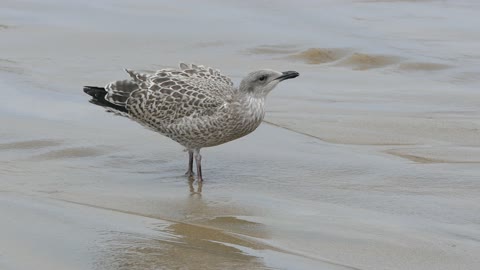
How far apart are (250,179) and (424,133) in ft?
6.06

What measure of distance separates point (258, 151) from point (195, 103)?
787 millimetres

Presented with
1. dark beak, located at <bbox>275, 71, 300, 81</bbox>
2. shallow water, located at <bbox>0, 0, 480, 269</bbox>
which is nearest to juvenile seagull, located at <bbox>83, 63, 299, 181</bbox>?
dark beak, located at <bbox>275, 71, 300, 81</bbox>

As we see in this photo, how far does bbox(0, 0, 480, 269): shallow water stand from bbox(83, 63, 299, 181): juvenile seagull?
0.93 feet

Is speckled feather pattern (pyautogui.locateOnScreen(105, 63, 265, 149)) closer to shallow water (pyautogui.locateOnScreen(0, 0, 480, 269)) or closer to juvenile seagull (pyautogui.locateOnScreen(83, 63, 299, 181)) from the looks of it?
juvenile seagull (pyautogui.locateOnScreen(83, 63, 299, 181))

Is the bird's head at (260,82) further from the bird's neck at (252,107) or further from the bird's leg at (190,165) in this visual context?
the bird's leg at (190,165)

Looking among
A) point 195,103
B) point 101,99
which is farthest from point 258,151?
point 101,99

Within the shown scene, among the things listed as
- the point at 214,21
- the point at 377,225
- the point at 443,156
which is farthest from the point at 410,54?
the point at 377,225

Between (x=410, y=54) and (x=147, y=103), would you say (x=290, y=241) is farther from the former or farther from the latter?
(x=410, y=54)

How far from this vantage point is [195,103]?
7.94 m

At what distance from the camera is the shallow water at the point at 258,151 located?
20.1 feet

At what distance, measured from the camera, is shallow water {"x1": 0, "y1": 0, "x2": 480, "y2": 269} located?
6.12m

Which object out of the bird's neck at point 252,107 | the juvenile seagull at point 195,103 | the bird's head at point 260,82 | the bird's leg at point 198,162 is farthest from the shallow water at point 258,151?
the bird's head at point 260,82

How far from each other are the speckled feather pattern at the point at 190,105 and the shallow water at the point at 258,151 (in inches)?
11.6

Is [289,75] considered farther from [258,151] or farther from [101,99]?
[101,99]
